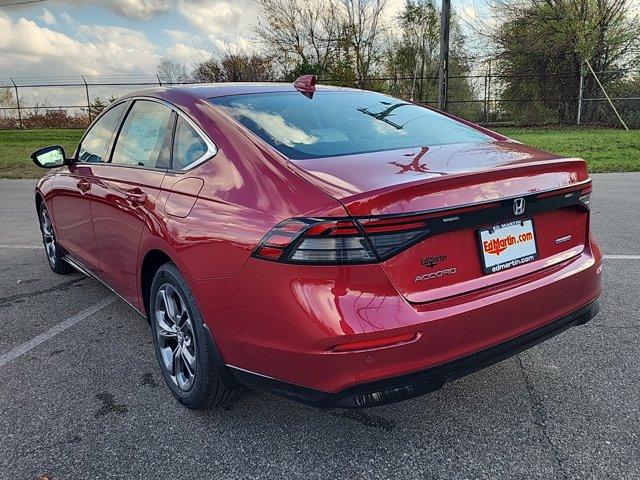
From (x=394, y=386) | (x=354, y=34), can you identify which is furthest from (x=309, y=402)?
(x=354, y=34)

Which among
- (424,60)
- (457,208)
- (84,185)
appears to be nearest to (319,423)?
(457,208)

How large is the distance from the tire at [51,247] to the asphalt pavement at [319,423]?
134 cm

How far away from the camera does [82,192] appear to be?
383cm

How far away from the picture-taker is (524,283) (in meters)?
2.30

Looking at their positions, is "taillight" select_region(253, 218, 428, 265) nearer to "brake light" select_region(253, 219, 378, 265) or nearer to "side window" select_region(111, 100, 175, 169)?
"brake light" select_region(253, 219, 378, 265)

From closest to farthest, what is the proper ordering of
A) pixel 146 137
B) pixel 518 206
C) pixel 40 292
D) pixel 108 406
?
1. pixel 518 206
2. pixel 108 406
3. pixel 146 137
4. pixel 40 292

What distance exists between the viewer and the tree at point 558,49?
23.5 m

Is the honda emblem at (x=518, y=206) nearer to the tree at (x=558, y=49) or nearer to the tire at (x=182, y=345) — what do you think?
the tire at (x=182, y=345)

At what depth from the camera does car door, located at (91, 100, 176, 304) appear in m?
2.93

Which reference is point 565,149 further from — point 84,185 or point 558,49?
point 84,185

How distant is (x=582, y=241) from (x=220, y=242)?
5.57 feet

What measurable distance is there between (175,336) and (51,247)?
2.81 meters

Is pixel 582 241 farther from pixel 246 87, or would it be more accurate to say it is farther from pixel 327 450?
pixel 246 87

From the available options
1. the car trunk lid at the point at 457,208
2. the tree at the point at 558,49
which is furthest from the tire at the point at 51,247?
the tree at the point at 558,49
